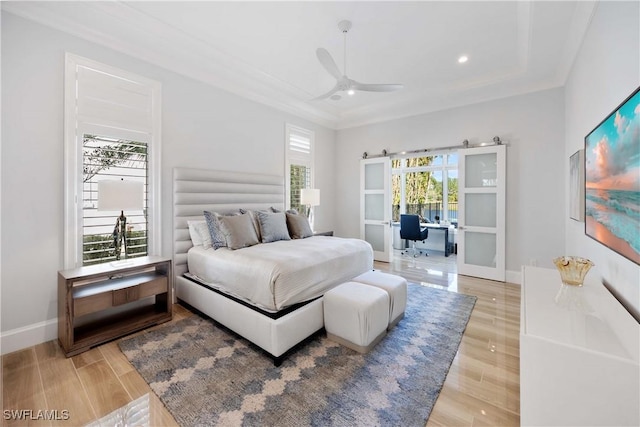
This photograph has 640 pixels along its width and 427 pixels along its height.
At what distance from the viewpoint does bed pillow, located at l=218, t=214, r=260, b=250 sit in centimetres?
302

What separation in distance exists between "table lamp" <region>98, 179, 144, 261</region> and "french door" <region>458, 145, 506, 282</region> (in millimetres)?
4546

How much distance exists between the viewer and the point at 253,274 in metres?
2.34

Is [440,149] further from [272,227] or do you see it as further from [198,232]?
[198,232]

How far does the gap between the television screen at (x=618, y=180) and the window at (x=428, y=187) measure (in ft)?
16.0

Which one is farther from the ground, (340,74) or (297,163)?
(340,74)

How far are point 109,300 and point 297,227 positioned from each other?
2.21m

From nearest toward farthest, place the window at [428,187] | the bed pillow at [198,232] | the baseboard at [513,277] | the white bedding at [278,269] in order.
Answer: the white bedding at [278,269] → the bed pillow at [198,232] → the baseboard at [513,277] → the window at [428,187]

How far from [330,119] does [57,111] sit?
13.8ft

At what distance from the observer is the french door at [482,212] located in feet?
13.5

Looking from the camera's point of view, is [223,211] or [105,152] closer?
[105,152]

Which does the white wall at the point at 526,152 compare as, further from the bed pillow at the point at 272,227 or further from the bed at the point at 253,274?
the bed pillow at the point at 272,227

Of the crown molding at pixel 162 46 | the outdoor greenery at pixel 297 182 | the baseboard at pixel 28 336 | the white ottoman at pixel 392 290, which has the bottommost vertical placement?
the baseboard at pixel 28 336

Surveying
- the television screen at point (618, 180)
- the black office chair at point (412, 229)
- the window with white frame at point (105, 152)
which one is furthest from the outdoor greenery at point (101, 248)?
the black office chair at point (412, 229)

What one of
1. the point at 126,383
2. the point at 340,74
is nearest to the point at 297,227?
the point at 340,74
